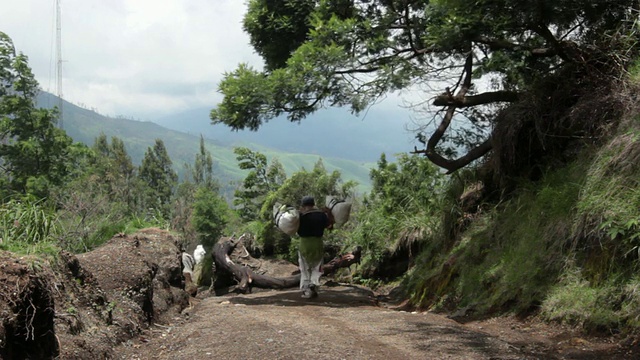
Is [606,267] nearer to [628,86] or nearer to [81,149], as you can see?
[628,86]

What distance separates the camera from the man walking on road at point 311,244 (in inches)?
449

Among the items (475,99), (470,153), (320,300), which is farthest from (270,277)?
(475,99)

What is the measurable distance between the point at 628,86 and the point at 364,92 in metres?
4.59

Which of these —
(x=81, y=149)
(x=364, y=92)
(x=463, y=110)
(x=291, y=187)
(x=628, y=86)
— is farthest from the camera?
(x=81, y=149)

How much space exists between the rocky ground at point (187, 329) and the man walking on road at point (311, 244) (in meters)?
2.18

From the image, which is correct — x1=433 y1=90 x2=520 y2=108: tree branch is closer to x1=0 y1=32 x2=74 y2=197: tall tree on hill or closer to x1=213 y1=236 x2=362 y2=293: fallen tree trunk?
x1=213 y1=236 x2=362 y2=293: fallen tree trunk

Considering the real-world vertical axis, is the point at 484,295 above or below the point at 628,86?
below

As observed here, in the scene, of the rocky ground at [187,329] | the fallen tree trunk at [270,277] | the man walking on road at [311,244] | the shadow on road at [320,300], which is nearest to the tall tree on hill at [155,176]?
the fallen tree trunk at [270,277]

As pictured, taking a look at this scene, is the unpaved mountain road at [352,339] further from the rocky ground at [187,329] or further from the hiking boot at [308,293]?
the hiking boot at [308,293]

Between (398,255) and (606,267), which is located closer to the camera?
(606,267)

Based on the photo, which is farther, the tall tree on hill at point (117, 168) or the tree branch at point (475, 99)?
the tall tree on hill at point (117, 168)

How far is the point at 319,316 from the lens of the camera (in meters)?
8.71

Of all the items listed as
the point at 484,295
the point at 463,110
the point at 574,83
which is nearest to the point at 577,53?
the point at 574,83

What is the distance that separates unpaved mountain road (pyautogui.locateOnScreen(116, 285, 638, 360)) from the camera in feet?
19.2
